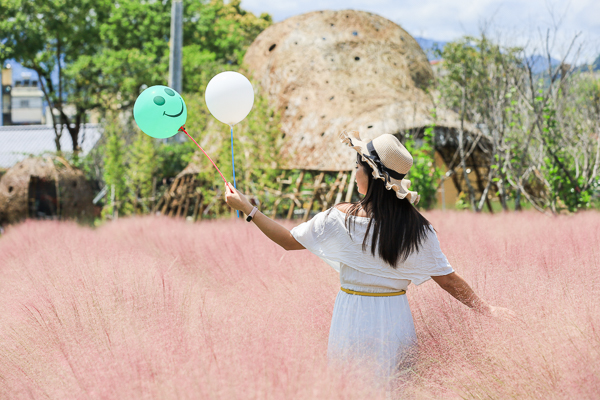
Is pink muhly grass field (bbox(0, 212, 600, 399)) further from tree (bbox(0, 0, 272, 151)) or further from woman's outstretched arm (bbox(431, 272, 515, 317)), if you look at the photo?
tree (bbox(0, 0, 272, 151))

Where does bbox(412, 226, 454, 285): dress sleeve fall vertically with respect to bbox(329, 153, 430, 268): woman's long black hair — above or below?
below

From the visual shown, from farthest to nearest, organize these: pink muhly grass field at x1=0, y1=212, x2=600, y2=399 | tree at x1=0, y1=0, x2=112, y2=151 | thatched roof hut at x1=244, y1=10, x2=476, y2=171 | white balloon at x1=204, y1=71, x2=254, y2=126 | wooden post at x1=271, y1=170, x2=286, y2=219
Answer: tree at x1=0, y1=0, x2=112, y2=151 < thatched roof hut at x1=244, y1=10, x2=476, y2=171 < wooden post at x1=271, y1=170, x2=286, y2=219 < white balloon at x1=204, y1=71, x2=254, y2=126 < pink muhly grass field at x1=0, y1=212, x2=600, y2=399

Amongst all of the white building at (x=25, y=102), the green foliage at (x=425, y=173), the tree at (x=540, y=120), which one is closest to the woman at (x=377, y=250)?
the tree at (x=540, y=120)

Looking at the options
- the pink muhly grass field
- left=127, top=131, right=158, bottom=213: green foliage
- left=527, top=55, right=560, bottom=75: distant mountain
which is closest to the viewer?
the pink muhly grass field

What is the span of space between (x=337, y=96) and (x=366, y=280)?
9.44 m

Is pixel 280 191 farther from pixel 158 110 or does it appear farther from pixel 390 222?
pixel 390 222

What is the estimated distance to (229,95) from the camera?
3.91 m

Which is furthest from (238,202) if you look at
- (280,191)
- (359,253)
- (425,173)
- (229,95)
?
(280,191)

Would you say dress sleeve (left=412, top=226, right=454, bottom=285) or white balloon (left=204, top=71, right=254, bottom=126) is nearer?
dress sleeve (left=412, top=226, right=454, bottom=285)

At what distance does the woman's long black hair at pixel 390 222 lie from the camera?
7.44 ft

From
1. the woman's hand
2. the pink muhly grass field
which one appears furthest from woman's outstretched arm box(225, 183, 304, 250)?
the pink muhly grass field

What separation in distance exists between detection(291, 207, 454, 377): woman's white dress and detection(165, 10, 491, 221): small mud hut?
6.49 m

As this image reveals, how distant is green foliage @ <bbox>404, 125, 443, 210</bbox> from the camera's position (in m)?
9.03

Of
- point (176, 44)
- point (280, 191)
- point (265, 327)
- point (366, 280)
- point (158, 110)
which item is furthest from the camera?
point (176, 44)
